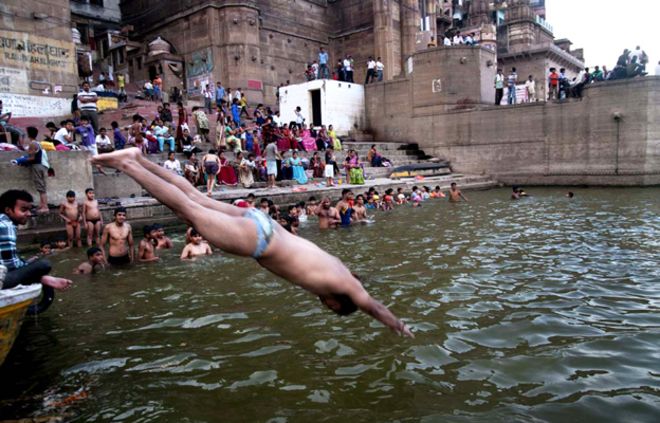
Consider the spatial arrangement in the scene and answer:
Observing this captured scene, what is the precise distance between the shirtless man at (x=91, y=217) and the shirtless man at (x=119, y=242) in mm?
1868

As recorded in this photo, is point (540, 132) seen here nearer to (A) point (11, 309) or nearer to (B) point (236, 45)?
(B) point (236, 45)

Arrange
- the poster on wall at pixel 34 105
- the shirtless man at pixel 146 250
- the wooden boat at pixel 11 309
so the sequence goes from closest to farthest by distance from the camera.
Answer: the wooden boat at pixel 11 309
the shirtless man at pixel 146 250
the poster on wall at pixel 34 105

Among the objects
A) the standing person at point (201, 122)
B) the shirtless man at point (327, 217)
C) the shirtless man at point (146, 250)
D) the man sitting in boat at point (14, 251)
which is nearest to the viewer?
the man sitting in boat at point (14, 251)

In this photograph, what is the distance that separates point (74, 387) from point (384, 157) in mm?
19848

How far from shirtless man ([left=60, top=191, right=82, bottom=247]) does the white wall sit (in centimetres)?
1696

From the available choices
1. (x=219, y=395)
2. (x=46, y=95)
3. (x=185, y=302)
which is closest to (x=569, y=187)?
(x=185, y=302)

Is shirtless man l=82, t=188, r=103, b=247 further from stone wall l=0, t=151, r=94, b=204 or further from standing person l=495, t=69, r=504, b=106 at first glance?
standing person l=495, t=69, r=504, b=106

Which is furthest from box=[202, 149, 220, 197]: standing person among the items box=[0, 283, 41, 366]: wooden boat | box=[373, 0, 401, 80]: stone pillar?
box=[373, 0, 401, 80]: stone pillar

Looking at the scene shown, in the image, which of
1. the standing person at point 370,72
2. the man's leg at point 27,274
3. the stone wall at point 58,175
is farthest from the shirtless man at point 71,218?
the standing person at point 370,72

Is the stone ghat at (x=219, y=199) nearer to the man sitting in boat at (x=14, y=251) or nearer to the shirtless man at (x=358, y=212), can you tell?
the shirtless man at (x=358, y=212)

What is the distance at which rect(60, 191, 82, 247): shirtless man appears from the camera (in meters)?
10.5

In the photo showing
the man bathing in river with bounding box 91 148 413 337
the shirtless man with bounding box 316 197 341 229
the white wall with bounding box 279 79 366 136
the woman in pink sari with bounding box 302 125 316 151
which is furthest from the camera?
the white wall with bounding box 279 79 366 136

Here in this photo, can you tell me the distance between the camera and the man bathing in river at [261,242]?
3.33m

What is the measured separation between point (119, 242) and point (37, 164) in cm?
392
